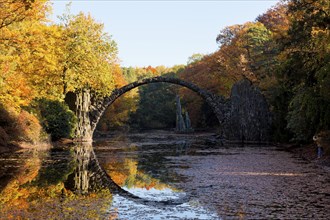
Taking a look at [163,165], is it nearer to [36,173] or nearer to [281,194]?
[36,173]

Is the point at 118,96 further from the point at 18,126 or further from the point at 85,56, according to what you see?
the point at 18,126

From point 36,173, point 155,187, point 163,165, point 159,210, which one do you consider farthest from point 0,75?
point 159,210

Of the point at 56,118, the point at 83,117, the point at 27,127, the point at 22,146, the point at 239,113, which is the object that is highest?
the point at 239,113

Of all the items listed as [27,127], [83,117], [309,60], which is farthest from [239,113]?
[27,127]

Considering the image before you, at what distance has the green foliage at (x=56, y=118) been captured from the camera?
3250cm

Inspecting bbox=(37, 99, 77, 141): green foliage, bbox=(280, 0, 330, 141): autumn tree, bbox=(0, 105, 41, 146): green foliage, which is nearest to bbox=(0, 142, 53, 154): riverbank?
bbox=(0, 105, 41, 146): green foliage

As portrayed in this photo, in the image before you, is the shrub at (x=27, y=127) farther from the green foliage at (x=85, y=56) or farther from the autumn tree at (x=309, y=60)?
the autumn tree at (x=309, y=60)

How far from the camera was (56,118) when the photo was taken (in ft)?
109

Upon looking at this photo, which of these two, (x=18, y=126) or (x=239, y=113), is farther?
(x=239, y=113)

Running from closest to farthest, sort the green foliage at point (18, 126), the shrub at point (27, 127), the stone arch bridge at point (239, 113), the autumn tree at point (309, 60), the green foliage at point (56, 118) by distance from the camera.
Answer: the autumn tree at point (309, 60) → the green foliage at point (18, 126) → the shrub at point (27, 127) → the green foliage at point (56, 118) → the stone arch bridge at point (239, 113)

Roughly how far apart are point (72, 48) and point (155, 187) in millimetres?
24837

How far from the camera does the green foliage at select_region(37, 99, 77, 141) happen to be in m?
32.5

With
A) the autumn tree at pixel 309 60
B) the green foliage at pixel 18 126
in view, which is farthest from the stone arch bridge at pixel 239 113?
the autumn tree at pixel 309 60

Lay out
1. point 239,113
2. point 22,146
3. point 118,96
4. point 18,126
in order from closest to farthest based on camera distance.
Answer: point 18,126
point 22,146
point 239,113
point 118,96
